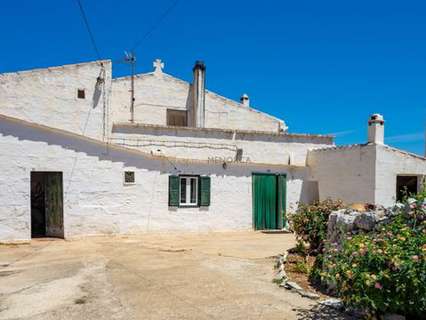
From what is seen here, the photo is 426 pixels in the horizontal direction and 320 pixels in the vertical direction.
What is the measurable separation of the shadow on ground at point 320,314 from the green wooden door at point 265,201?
10.4 m

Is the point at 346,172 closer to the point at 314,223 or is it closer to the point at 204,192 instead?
the point at 204,192

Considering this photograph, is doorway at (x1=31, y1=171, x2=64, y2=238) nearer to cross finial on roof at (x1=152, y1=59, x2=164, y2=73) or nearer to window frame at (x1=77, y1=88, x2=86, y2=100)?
window frame at (x1=77, y1=88, x2=86, y2=100)

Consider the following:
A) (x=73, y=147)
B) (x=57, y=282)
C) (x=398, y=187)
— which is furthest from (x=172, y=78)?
(x=57, y=282)

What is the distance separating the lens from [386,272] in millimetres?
4297

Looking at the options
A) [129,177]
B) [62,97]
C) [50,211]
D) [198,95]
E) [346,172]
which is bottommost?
[50,211]

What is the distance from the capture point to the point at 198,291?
652 cm

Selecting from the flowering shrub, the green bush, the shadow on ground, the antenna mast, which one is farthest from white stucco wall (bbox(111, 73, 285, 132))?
the flowering shrub

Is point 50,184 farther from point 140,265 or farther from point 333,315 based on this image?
point 333,315

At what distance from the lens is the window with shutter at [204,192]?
15.0m

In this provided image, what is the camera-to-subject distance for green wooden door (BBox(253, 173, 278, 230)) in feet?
52.6

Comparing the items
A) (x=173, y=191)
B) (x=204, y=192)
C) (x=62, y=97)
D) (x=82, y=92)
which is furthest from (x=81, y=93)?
(x=204, y=192)

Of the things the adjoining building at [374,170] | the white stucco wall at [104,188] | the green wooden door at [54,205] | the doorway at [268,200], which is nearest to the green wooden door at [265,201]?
the doorway at [268,200]

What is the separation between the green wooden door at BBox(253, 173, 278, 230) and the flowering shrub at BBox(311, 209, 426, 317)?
11.0 meters

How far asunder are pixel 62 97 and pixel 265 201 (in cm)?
966
